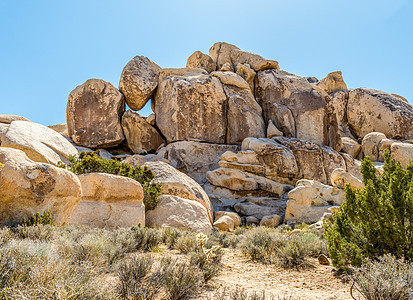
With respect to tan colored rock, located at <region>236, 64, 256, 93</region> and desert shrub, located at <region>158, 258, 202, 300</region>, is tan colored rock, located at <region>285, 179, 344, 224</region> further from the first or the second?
tan colored rock, located at <region>236, 64, 256, 93</region>

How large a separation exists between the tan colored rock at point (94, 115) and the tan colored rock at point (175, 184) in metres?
14.9

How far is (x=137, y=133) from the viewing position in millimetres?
27703

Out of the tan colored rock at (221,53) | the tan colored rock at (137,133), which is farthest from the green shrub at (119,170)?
the tan colored rock at (221,53)

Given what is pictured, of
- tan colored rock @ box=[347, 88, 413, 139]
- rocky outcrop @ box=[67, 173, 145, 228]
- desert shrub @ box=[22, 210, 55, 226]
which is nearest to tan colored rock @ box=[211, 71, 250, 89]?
tan colored rock @ box=[347, 88, 413, 139]

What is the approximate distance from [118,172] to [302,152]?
16.9m

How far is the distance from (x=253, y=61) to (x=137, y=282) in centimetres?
3021

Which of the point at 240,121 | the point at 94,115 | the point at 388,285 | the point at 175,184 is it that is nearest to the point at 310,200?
the point at 175,184

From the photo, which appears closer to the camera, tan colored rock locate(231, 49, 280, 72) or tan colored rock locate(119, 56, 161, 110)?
tan colored rock locate(119, 56, 161, 110)

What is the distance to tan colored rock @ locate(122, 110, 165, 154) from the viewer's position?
90.4 ft

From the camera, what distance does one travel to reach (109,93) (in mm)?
27219

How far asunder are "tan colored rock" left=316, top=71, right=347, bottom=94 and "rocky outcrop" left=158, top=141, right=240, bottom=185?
714 inches

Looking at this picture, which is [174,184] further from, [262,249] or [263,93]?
[263,93]

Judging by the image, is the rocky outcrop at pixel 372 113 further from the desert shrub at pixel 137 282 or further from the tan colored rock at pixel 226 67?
the desert shrub at pixel 137 282

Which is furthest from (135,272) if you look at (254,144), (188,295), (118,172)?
(254,144)
